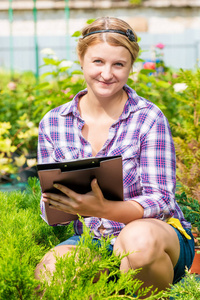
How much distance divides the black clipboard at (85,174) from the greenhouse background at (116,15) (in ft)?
45.6

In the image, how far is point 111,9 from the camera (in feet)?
52.7

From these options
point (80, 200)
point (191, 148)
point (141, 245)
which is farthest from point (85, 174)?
point (191, 148)

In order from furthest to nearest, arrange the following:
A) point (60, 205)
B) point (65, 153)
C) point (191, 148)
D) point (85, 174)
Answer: point (191, 148) → point (65, 153) → point (60, 205) → point (85, 174)

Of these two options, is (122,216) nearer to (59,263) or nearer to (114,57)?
(59,263)

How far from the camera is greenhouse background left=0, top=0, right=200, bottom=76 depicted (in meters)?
15.6

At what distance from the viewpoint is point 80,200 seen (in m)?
1.67

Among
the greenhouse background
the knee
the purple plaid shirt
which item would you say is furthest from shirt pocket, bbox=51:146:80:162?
the greenhouse background

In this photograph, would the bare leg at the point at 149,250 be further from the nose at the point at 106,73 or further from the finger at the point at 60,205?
the nose at the point at 106,73

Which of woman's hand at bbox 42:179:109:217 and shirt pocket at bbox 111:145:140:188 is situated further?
shirt pocket at bbox 111:145:140:188

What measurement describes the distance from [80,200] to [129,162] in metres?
0.39

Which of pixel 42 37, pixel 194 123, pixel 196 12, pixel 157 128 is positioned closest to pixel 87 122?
pixel 157 128

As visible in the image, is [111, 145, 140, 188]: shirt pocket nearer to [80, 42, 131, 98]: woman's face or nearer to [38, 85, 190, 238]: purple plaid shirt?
[38, 85, 190, 238]: purple plaid shirt

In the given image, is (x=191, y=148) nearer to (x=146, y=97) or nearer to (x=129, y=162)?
(x=146, y=97)

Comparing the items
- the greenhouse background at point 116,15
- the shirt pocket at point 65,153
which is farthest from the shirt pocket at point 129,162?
the greenhouse background at point 116,15
